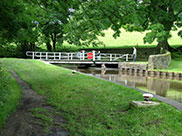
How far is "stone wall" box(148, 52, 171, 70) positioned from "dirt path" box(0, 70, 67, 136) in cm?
1718

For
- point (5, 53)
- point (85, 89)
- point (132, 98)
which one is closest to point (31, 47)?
point (5, 53)

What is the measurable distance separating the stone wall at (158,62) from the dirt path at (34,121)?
1718 cm

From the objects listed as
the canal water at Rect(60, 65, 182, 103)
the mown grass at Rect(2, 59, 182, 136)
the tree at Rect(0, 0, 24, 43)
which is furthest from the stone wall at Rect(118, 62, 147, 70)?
the tree at Rect(0, 0, 24, 43)

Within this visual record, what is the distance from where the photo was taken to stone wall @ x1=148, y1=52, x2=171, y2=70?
22.7m

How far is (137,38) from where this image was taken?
173ft

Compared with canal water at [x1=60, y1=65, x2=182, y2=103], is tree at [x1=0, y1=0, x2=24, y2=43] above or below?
above

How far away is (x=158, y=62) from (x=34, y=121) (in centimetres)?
1959

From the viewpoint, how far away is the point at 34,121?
5.77 meters

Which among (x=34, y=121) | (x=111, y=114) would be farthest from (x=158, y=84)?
(x=34, y=121)

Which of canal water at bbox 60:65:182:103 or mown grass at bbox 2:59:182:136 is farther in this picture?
canal water at bbox 60:65:182:103

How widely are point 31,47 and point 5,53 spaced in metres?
4.09

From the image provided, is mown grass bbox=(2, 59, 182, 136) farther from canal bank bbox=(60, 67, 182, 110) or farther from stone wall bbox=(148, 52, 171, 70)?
stone wall bbox=(148, 52, 171, 70)

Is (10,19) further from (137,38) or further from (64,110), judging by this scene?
(137,38)

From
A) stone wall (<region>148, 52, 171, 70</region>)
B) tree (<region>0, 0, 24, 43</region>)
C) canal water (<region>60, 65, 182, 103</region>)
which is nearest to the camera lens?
tree (<region>0, 0, 24, 43</region>)
